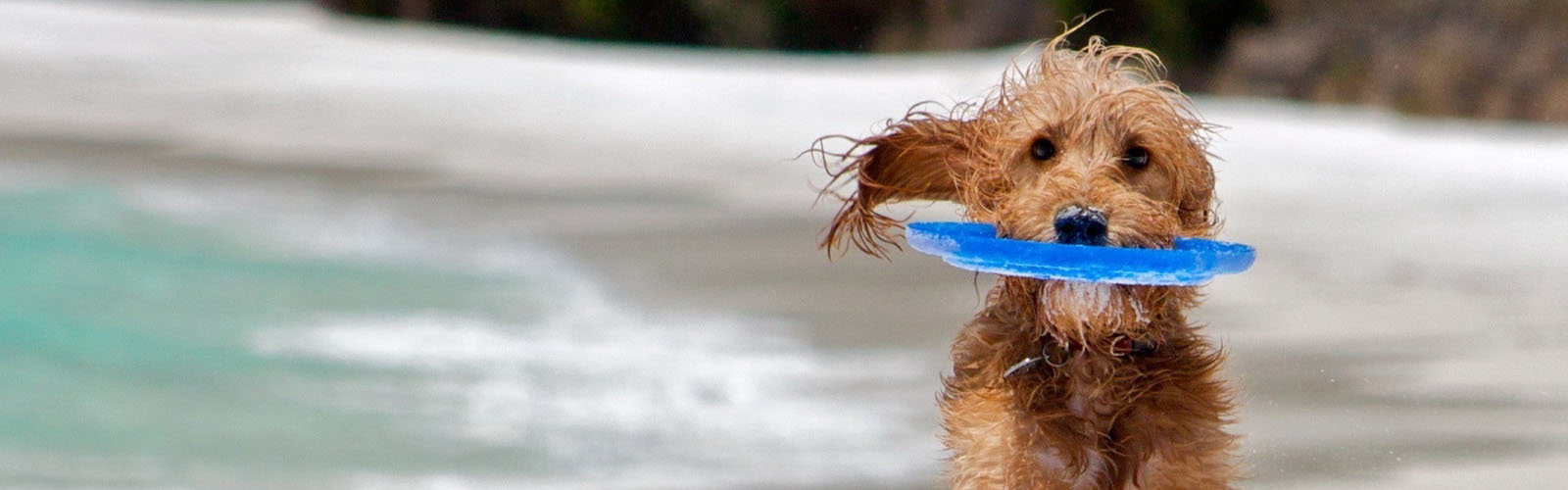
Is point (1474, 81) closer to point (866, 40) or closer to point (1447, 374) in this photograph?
point (866, 40)

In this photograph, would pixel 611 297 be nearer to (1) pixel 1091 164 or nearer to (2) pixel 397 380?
(2) pixel 397 380

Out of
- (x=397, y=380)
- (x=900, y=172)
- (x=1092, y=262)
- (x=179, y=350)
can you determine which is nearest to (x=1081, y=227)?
(x=1092, y=262)

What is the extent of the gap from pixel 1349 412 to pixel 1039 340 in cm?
235

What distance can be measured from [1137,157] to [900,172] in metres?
0.63

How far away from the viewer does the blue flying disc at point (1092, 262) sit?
131 inches

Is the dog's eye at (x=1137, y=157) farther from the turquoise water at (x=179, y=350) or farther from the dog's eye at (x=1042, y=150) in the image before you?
the turquoise water at (x=179, y=350)

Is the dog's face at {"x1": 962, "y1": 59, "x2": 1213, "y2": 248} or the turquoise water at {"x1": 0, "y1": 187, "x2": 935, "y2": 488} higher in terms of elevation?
the turquoise water at {"x1": 0, "y1": 187, "x2": 935, "y2": 488}

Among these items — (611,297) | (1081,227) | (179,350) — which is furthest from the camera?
(611,297)

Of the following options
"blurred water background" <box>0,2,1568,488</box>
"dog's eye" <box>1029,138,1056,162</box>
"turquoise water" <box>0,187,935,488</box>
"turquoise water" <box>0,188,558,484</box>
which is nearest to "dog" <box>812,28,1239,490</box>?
Answer: "dog's eye" <box>1029,138,1056,162</box>

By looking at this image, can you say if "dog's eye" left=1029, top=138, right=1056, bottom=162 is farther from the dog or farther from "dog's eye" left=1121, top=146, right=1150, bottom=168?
"dog's eye" left=1121, top=146, right=1150, bottom=168

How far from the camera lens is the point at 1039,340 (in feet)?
12.7

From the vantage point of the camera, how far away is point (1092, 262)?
3.33 meters

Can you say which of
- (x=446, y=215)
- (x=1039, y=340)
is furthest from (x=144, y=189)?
(x=1039, y=340)

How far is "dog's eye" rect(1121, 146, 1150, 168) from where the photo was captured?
382 centimetres
